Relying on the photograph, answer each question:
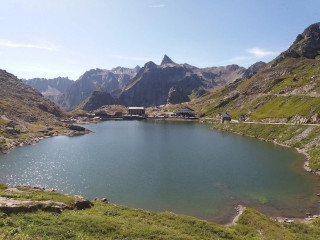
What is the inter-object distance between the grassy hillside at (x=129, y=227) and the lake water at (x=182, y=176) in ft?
32.6

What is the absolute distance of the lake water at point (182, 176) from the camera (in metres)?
56.6

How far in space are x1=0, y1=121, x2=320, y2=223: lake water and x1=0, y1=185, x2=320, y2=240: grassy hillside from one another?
9942 mm

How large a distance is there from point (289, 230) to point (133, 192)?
36.0m

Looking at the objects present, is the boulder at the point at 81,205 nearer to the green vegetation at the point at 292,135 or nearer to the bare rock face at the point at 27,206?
the bare rock face at the point at 27,206

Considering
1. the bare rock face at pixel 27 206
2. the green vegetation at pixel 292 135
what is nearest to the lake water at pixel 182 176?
the green vegetation at pixel 292 135

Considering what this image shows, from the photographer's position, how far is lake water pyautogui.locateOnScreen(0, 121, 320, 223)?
56.6 metres

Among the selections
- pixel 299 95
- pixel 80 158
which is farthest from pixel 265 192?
pixel 299 95

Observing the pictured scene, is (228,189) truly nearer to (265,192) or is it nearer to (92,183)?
(265,192)

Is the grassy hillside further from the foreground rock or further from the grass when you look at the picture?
the grass

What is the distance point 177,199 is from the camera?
58938 mm

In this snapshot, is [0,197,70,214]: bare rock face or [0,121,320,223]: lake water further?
[0,121,320,223]: lake water

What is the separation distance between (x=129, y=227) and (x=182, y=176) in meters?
45.6

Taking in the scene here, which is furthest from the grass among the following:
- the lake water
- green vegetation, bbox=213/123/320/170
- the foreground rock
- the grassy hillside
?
the foreground rock

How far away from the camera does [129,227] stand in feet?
104
